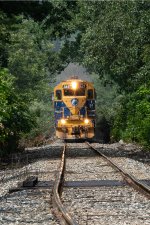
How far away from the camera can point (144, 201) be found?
9555 mm

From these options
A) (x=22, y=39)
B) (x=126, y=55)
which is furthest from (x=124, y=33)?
(x=22, y=39)

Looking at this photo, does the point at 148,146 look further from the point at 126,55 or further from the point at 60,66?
the point at 60,66

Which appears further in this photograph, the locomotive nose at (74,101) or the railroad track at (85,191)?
the locomotive nose at (74,101)

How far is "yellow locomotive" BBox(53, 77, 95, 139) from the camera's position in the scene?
99.8 feet

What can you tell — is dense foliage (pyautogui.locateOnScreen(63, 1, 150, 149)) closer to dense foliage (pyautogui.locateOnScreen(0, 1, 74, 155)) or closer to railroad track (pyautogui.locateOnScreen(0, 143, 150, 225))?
dense foliage (pyautogui.locateOnScreen(0, 1, 74, 155))

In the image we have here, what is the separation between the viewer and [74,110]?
30.6 m

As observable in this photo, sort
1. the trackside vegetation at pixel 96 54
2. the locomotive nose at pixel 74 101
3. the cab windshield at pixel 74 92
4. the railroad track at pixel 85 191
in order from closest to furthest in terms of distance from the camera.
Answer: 1. the railroad track at pixel 85 191
2. the trackside vegetation at pixel 96 54
3. the locomotive nose at pixel 74 101
4. the cab windshield at pixel 74 92

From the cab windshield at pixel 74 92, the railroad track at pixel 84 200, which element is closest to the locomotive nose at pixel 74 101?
the cab windshield at pixel 74 92

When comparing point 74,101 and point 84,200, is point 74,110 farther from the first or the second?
point 84,200

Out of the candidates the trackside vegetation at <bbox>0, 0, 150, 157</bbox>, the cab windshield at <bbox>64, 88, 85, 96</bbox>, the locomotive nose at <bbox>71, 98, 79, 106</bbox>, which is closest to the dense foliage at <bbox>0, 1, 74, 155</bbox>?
the trackside vegetation at <bbox>0, 0, 150, 157</bbox>

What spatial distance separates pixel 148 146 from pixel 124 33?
1008cm

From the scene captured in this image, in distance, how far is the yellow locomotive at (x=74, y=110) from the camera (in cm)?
3041

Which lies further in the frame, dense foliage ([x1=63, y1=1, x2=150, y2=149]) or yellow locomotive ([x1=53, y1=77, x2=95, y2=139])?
yellow locomotive ([x1=53, y1=77, x2=95, y2=139])

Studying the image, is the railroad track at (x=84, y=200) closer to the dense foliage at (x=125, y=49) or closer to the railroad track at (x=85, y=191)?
the railroad track at (x=85, y=191)
